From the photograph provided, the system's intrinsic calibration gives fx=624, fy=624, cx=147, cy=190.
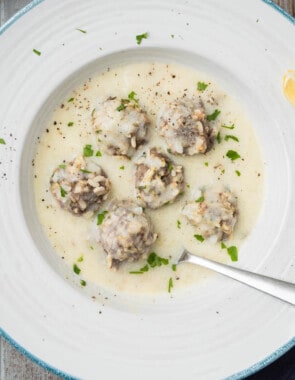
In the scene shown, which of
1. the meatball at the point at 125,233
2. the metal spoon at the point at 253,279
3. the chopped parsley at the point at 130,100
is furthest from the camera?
the chopped parsley at the point at 130,100

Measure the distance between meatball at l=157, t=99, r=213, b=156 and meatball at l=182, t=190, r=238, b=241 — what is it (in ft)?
0.87

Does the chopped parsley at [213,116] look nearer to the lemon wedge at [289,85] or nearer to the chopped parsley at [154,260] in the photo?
the lemon wedge at [289,85]

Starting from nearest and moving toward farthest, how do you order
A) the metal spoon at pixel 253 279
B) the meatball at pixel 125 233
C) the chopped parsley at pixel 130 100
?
the metal spoon at pixel 253 279
the meatball at pixel 125 233
the chopped parsley at pixel 130 100

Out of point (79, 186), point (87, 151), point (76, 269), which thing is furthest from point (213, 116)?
point (76, 269)

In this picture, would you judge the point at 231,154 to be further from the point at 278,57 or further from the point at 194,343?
the point at 194,343

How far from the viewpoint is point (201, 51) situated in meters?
3.31

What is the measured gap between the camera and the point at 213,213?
3.39 meters

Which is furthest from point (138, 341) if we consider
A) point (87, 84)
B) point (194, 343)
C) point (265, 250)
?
point (87, 84)

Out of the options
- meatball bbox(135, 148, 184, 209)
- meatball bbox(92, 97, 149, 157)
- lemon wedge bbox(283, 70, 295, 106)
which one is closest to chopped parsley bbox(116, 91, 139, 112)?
meatball bbox(92, 97, 149, 157)

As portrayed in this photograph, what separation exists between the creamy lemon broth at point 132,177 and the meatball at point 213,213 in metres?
0.07

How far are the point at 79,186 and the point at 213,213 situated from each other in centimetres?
74

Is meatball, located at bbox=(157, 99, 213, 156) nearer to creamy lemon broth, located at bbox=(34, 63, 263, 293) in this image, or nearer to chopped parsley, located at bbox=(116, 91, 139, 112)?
creamy lemon broth, located at bbox=(34, 63, 263, 293)

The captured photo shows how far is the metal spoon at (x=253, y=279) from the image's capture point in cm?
313

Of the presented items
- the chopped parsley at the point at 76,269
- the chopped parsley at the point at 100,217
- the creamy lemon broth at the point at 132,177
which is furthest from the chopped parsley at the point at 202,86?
the chopped parsley at the point at 76,269
